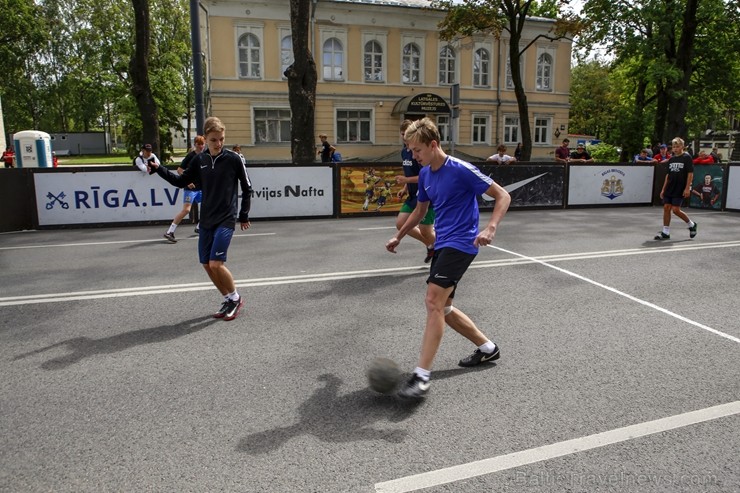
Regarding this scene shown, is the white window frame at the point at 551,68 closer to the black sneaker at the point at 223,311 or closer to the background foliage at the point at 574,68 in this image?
the background foliage at the point at 574,68

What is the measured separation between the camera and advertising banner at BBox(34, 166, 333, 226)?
12094 millimetres

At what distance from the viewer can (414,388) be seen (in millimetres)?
3553

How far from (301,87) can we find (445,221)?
14145 millimetres

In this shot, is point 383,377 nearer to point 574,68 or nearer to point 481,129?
point 481,129

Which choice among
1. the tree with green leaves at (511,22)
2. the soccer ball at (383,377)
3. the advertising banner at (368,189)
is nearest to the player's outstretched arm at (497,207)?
the soccer ball at (383,377)

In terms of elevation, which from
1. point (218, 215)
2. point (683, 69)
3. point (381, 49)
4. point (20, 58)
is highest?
point (20, 58)

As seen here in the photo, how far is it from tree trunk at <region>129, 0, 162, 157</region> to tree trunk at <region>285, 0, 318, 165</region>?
211 inches

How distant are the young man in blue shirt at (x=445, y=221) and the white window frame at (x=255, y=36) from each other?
2799cm

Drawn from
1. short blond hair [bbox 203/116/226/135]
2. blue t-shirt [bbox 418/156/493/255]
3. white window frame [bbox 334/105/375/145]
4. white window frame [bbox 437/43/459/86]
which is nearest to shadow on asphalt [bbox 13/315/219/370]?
short blond hair [bbox 203/116/226/135]

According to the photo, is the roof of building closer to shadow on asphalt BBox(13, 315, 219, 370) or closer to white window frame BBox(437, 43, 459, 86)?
white window frame BBox(437, 43, 459, 86)

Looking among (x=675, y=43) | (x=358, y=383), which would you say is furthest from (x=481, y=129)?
(x=358, y=383)

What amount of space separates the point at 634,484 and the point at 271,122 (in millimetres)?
29762

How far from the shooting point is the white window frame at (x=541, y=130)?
114 ft

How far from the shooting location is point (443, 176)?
3.84m
